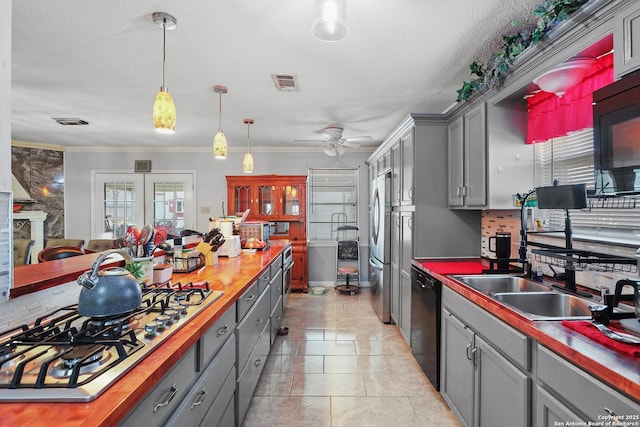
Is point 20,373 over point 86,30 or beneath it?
beneath

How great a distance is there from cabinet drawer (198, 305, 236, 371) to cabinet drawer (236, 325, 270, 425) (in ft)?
1.26

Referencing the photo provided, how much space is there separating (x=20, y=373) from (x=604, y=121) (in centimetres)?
209

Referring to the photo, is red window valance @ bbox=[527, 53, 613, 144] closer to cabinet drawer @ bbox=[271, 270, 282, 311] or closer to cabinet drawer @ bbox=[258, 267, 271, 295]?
cabinet drawer @ bbox=[258, 267, 271, 295]

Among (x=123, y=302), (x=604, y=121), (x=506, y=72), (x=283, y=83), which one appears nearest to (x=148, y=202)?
(x=283, y=83)

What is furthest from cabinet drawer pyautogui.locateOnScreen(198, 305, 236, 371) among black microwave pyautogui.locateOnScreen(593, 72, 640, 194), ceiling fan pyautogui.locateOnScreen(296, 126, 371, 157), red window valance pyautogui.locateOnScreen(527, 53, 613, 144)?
ceiling fan pyautogui.locateOnScreen(296, 126, 371, 157)

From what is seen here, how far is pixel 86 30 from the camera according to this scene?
6.67ft

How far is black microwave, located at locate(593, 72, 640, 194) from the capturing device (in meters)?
1.17

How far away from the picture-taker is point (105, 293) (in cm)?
106

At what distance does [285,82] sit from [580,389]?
109 inches

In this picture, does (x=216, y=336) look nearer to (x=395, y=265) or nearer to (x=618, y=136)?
(x=618, y=136)

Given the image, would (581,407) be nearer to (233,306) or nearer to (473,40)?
(233,306)

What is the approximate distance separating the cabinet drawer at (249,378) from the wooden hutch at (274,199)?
289 cm

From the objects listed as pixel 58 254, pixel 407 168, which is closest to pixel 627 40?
pixel 407 168

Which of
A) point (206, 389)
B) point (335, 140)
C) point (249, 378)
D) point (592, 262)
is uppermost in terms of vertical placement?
Result: point (335, 140)
